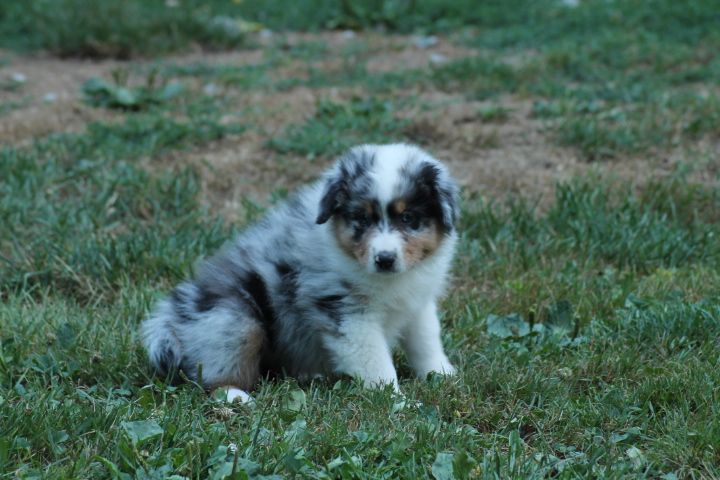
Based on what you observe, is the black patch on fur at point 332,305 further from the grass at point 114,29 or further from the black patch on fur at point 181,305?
the grass at point 114,29

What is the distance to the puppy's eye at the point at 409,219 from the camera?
4.28m

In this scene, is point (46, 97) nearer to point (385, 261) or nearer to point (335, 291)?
point (335, 291)

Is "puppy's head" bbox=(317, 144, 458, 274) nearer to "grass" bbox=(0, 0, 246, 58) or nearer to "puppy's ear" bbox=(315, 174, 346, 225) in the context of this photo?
"puppy's ear" bbox=(315, 174, 346, 225)

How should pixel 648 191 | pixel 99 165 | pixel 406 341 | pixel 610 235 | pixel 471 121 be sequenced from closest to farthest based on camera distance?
1. pixel 406 341
2. pixel 610 235
3. pixel 648 191
4. pixel 99 165
5. pixel 471 121

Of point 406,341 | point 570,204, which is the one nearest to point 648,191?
point 570,204

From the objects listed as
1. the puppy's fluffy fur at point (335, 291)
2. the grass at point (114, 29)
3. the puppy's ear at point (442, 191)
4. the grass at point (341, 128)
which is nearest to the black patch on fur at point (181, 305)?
the puppy's fluffy fur at point (335, 291)

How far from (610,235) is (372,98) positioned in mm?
3186

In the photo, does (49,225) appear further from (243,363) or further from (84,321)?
(243,363)

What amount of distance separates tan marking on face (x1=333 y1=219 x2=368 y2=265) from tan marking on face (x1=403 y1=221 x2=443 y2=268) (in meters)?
0.18

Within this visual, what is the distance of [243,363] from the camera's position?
436cm

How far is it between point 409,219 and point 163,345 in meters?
1.24

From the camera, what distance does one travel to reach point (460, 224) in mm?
6312

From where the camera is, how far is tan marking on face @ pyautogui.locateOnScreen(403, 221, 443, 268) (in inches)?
167

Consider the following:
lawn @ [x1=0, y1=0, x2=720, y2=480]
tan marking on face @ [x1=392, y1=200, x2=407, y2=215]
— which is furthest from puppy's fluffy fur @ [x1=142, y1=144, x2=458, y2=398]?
lawn @ [x1=0, y1=0, x2=720, y2=480]
